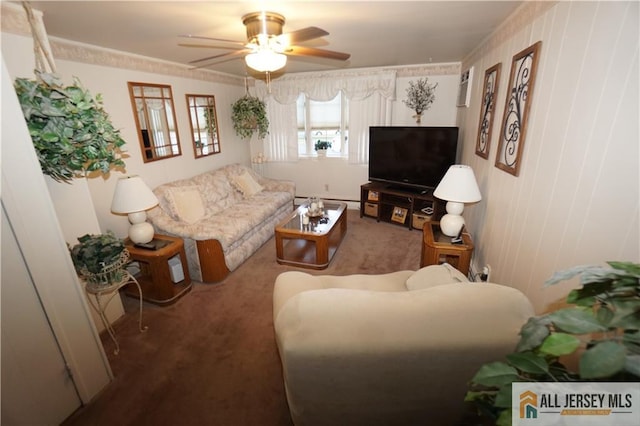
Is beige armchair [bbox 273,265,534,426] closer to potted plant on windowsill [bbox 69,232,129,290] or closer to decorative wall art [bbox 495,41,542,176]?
decorative wall art [bbox 495,41,542,176]

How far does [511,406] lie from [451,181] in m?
1.99

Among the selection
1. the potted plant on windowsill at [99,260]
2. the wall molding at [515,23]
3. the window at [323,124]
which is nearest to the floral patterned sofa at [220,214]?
the potted plant on windowsill at [99,260]

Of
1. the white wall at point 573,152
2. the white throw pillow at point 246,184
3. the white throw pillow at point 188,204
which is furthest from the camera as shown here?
the white throw pillow at point 246,184

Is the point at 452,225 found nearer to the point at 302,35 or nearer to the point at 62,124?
the point at 302,35

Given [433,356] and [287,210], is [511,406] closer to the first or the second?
[433,356]

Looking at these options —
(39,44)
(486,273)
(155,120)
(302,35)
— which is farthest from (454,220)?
(155,120)

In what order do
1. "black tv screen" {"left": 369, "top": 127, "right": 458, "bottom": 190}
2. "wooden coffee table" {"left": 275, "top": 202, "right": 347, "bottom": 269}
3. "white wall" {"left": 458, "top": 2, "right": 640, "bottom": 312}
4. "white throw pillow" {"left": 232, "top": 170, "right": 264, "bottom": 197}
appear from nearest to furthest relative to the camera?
"white wall" {"left": 458, "top": 2, "right": 640, "bottom": 312} → "wooden coffee table" {"left": 275, "top": 202, "right": 347, "bottom": 269} → "black tv screen" {"left": 369, "top": 127, "right": 458, "bottom": 190} → "white throw pillow" {"left": 232, "top": 170, "right": 264, "bottom": 197}

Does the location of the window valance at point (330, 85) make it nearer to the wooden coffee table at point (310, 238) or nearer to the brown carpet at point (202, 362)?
the wooden coffee table at point (310, 238)

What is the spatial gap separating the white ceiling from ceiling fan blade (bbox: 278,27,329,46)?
0.21 meters

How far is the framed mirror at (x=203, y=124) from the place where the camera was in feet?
13.1

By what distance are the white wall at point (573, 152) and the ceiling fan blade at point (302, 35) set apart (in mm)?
1230

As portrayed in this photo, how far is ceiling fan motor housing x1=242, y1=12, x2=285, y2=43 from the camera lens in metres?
1.90

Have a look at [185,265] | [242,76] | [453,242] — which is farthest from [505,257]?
[242,76]

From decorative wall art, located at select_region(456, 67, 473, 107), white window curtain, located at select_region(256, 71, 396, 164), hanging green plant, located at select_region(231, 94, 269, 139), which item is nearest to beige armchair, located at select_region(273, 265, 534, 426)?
decorative wall art, located at select_region(456, 67, 473, 107)
